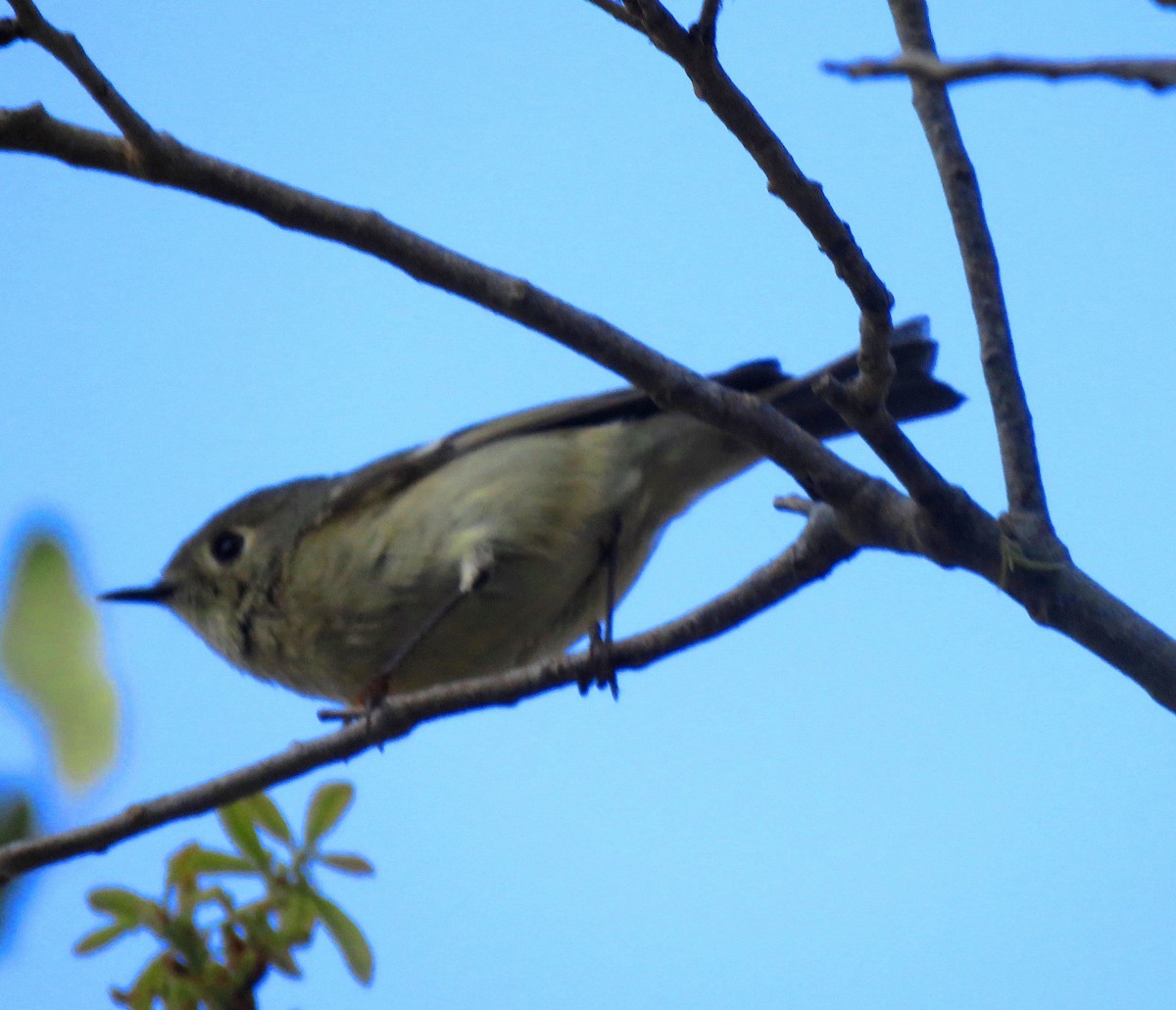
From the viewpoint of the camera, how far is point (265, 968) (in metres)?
2.07

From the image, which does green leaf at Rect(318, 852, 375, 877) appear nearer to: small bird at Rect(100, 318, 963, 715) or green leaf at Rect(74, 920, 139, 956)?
green leaf at Rect(74, 920, 139, 956)

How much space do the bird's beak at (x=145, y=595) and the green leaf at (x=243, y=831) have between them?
2370 mm

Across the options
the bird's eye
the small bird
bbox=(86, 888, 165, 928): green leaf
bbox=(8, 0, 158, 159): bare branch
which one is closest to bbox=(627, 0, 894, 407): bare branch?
bbox=(8, 0, 158, 159): bare branch

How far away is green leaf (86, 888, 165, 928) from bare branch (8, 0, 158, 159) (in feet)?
3.74

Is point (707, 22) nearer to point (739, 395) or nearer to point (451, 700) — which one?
point (739, 395)

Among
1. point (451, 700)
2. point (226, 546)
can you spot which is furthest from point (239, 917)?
point (226, 546)

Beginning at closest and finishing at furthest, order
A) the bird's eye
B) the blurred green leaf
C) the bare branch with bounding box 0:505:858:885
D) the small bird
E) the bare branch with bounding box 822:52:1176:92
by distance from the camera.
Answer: the bare branch with bounding box 822:52:1176:92
the blurred green leaf
the bare branch with bounding box 0:505:858:885
the small bird
the bird's eye

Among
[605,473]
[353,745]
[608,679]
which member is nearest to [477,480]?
[605,473]

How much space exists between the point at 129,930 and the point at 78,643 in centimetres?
49

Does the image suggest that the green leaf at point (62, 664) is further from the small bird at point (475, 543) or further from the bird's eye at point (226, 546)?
the bird's eye at point (226, 546)

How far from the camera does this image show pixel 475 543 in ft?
13.5

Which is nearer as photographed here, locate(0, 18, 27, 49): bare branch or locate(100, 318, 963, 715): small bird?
locate(0, 18, 27, 49): bare branch

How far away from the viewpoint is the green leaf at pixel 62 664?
1.95 meters

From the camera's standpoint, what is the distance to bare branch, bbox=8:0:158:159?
207cm
